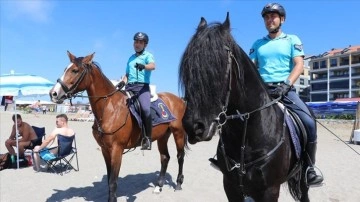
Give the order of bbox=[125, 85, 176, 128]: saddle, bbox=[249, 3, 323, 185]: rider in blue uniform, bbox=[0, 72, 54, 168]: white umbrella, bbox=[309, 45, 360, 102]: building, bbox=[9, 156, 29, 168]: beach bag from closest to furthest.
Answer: bbox=[249, 3, 323, 185]: rider in blue uniform → bbox=[125, 85, 176, 128]: saddle → bbox=[9, 156, 29, 168]: beach bag → bbox=[0, 72, 54, 168]: white umbrella → bbox=[309, 45, 360, 102]: building

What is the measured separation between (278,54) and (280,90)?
18.4 inches

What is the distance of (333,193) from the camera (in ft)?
22.0

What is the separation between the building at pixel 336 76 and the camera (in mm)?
78875

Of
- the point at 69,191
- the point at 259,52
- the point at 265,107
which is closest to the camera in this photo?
the point at 265,107

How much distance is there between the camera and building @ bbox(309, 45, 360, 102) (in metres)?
78.9

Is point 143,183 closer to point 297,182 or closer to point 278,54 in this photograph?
point 297,182

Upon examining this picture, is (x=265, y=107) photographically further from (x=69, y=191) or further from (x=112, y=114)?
(x=69, y=191)

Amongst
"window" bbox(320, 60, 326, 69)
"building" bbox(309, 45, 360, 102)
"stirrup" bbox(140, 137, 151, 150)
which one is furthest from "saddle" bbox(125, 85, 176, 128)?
"window" bbox(320, 60, 326, 69)

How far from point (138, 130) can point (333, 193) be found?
415 cm

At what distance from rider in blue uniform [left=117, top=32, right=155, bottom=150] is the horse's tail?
3.15m

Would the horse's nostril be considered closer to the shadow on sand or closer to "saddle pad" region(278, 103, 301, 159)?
"saddle pad" region(278, 103, 301, 159)

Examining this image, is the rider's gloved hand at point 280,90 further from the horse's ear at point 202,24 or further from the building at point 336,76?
the building at point 336,76

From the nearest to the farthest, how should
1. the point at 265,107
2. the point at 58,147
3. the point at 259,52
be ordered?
the point at 265,107 < the point at 259,52 < the point at 58,147

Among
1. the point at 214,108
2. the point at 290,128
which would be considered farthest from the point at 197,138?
the point at 290,128
